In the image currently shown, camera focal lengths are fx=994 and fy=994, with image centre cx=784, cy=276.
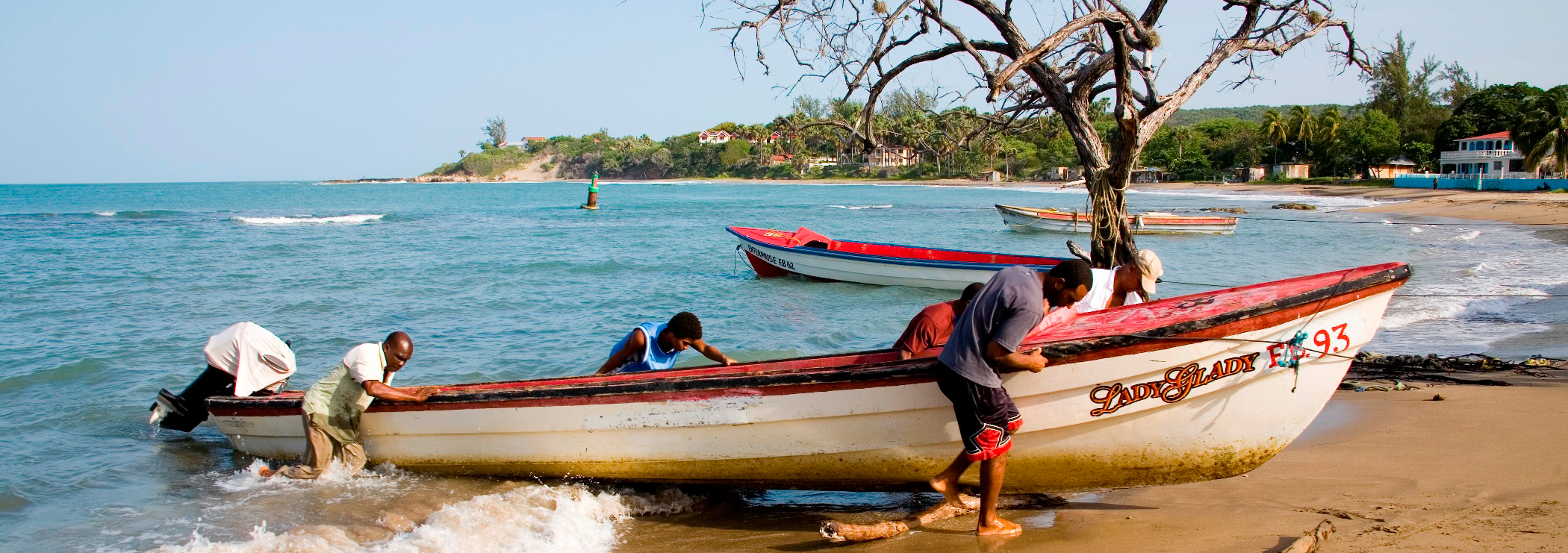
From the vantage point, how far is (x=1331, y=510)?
4973 mm

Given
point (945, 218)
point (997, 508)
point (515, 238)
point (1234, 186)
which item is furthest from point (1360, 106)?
point (997, 508)

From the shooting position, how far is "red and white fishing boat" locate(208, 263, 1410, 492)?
15.2ft

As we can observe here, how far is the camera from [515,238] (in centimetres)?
3256

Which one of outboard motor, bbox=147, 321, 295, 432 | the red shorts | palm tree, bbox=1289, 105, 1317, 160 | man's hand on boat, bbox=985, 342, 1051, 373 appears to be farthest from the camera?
palm tree, bbox=1289, 105, 1317, 160

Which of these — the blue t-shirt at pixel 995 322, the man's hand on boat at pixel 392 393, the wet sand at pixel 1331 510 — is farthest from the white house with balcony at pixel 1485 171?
the man's hand on boat at pixel 392 393

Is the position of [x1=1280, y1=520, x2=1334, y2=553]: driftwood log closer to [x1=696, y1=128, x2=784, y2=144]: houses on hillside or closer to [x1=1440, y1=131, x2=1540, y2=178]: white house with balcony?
[x1=1440, y1=131, x2=1540, y2=178]: white house with balcony

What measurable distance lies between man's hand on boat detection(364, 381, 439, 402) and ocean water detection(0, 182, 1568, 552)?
2.04ft

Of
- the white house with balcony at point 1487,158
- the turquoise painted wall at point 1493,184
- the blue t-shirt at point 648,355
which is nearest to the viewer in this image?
the blue t-shirt at point 648,355

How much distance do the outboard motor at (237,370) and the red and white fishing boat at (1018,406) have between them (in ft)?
4.59

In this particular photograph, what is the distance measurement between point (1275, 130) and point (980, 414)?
245 feet

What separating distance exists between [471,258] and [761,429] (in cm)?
2037

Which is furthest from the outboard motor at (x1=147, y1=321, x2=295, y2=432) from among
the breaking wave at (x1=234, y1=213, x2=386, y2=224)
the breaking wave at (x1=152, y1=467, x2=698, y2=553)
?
the breaking wave at (x1=234, y1=213, x2=386, y2=224)

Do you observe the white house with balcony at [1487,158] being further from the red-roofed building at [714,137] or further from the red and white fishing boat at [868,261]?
the red-roofed building at [714,137]

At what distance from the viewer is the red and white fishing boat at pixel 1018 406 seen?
182 inches
